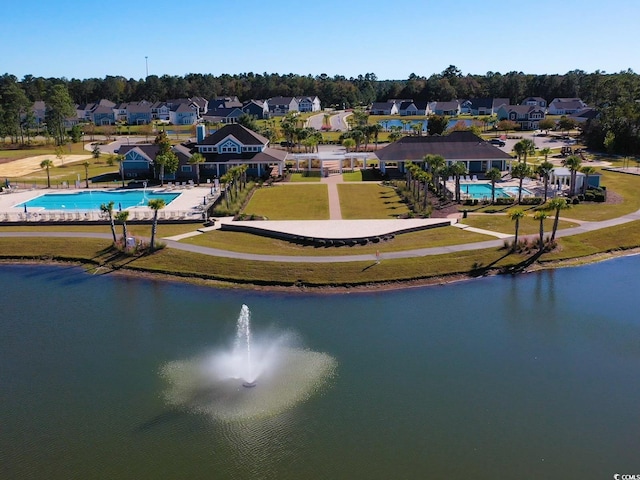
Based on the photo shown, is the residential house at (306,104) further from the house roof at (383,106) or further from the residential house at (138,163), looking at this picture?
the residential house at (138,163)

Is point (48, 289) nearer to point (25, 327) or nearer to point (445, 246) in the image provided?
point (25, 327)

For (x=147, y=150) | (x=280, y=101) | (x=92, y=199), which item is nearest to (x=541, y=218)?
(x=92, y=199)

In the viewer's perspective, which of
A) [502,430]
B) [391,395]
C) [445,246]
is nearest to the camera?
[502,430]

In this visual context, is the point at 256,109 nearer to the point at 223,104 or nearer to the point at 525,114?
the point at 223,104

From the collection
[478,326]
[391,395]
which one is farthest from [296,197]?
→ [391,395]

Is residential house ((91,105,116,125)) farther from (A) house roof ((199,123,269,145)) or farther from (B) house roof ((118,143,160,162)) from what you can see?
(A) house roof ((199,123,269,145))

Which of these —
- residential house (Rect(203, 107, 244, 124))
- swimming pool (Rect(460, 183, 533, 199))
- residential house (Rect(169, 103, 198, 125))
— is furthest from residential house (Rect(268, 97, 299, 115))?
swimming pool (Rect(460, 183, 533, 199))

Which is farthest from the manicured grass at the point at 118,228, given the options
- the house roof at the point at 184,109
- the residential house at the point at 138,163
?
the house roof at the point at 184,109
